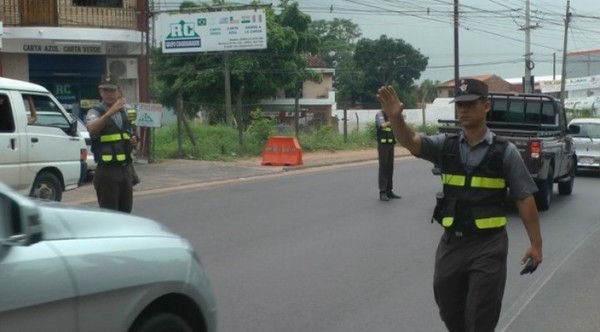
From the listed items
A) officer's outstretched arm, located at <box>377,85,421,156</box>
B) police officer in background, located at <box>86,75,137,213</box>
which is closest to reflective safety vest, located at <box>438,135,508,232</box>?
officer's outstretched arm, located at <box>377,85,421,156</box>

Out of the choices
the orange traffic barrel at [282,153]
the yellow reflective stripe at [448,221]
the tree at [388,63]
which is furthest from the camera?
the tree at [388,63]

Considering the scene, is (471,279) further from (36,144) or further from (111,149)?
(36,144)

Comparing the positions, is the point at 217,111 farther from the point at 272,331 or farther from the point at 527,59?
the point at 272,331

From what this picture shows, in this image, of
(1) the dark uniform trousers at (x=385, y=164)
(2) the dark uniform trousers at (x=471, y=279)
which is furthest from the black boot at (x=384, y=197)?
(2) the dark uniform trousers at (x=471, y=279)

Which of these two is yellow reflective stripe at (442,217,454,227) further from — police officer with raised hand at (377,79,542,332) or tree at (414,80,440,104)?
tree at (414,80,440,104)

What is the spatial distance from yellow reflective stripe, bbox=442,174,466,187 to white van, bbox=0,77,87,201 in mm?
8554

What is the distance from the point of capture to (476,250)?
469cm

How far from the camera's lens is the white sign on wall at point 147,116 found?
2119 centimetres

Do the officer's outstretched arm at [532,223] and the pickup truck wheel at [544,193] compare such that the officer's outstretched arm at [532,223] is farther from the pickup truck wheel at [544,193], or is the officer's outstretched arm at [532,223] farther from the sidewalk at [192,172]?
the sidewalk at [192,172]

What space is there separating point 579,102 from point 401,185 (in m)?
51.8

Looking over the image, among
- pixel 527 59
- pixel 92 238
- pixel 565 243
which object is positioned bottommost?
pixel 565 243

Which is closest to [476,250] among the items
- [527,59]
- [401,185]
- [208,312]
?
[208,312]

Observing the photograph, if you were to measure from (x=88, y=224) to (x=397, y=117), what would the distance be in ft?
5.74

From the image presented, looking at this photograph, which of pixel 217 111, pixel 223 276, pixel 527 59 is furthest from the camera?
pixel 527 59
